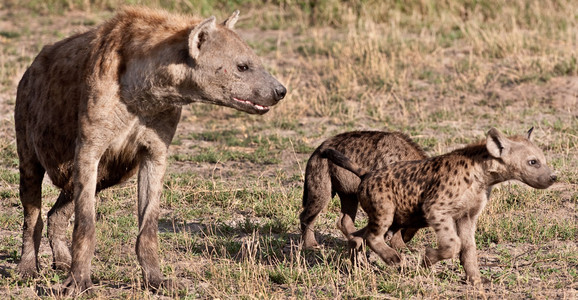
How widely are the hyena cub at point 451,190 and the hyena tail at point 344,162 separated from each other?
135mm

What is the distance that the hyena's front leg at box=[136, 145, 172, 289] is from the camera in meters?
5.45

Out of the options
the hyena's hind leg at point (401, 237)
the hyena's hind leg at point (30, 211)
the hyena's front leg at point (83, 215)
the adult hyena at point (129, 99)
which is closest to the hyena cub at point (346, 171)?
the hyena's hind leg at point (401, 237)

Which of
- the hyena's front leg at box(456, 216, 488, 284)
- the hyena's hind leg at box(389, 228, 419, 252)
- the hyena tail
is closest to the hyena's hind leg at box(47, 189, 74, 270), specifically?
the hyena tail

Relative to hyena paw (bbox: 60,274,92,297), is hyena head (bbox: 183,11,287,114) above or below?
above

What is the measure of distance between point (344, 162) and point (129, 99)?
1.38 m

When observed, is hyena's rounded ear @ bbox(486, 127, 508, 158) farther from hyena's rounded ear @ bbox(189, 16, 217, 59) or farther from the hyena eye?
hyena's rounded ear @ bbox(189, 16, 217, 59)

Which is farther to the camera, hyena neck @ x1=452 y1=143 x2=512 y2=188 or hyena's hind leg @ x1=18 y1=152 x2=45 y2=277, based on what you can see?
hyena's hind leg @ x1=18 y1=152 x2=45 y2=277

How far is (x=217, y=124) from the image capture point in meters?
9.76

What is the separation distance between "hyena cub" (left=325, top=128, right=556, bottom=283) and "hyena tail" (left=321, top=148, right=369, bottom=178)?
0.44ft

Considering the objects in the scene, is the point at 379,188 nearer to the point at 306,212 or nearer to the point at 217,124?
the point at 306,212

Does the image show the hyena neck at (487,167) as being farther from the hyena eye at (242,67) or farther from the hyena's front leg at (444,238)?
the hyena eye at (242,67)

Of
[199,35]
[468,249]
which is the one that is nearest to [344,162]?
[468,249]

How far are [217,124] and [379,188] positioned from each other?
15.0 feet

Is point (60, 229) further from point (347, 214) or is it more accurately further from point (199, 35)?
point (347, 214)
